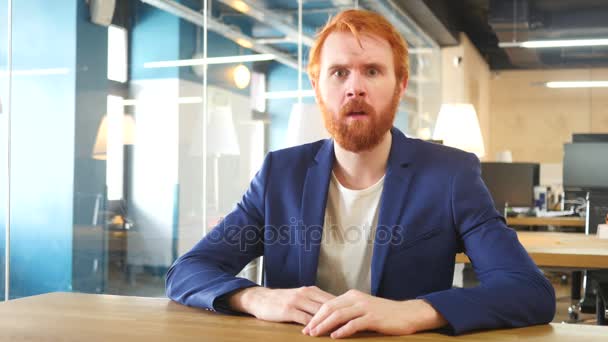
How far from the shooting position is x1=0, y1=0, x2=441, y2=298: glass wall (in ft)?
10.7

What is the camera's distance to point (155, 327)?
1.19 m

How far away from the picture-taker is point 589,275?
161 inches

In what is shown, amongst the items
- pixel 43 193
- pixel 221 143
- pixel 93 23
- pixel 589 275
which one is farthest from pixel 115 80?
pixel 589 275

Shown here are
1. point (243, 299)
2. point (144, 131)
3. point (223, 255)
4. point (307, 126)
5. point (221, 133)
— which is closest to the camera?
point (243, 299)

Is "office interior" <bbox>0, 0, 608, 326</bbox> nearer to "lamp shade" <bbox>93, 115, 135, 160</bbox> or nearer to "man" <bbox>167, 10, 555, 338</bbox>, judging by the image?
"lamp shade" <bbox>93, 115, 135, 160</bbox>

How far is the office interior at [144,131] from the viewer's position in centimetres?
326

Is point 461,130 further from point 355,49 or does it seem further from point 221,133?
point 355,49

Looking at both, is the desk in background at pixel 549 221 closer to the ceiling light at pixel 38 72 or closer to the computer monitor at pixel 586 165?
the computer monitor at pixel 586 165

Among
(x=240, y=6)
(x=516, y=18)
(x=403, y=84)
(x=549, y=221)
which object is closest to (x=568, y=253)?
(x=403, y=84)

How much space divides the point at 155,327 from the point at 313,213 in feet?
1.88

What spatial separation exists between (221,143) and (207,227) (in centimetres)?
59

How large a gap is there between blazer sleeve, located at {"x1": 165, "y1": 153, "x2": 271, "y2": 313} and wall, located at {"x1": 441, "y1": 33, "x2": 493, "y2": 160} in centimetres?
966

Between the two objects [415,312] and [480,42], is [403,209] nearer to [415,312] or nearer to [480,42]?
[415,312]

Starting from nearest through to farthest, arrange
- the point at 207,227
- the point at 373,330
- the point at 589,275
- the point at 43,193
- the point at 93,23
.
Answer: the point at 373,330
the point at 43,193
the point at 93,23
the point at 589,275
the point at 207,227
